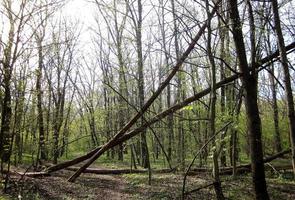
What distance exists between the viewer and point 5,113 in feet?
37.1

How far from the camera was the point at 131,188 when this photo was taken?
13102mm

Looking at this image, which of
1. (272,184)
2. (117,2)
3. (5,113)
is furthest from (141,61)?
(272,184)

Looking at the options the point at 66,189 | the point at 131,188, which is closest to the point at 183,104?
the point at 131,188

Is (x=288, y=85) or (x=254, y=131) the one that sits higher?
(x=288, y=85)

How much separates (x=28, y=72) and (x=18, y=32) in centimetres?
137

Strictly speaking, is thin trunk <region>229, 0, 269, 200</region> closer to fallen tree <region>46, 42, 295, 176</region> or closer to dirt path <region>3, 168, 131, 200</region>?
fallen tree <region>46, 42, 295, 176</region>

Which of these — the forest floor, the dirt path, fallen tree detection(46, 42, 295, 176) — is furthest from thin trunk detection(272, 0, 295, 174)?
the dirt path

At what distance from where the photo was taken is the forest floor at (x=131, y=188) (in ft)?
36.2

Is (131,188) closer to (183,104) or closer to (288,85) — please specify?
(183,104)

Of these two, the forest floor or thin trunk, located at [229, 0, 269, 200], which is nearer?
thin trunk, located at [229, 0, 269, 200]

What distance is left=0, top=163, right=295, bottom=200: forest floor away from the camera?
11039mm

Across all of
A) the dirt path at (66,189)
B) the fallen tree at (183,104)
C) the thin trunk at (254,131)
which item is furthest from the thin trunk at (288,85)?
the dirt path at (66,189)

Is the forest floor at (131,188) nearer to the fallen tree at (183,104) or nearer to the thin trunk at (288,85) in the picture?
the fallen tree at (183,104)

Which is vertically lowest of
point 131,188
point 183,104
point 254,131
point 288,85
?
point 131,188
